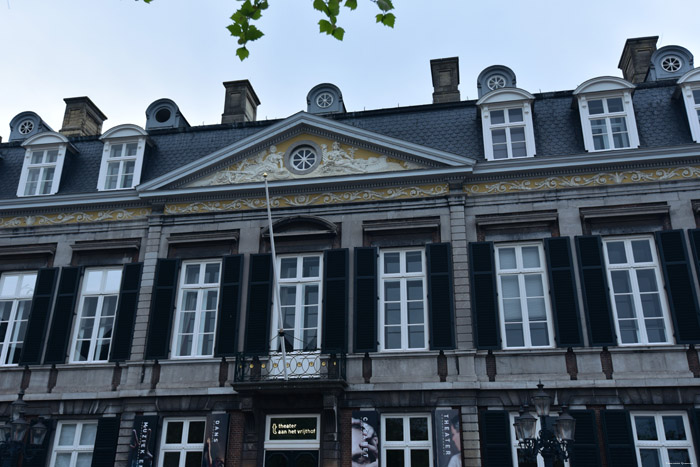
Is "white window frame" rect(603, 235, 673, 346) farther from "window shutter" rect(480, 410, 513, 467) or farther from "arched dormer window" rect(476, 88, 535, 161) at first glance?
"arched dormer window" rect(476, 88, 535, 161)

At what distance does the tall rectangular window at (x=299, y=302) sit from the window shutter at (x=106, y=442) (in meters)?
4.80

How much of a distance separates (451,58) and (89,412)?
52.3ft

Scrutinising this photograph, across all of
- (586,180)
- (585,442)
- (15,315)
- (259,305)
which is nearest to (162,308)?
(259,305)

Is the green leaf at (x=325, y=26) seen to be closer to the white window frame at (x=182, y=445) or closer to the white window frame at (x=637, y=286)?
the white window frame at (x=637, y=286)

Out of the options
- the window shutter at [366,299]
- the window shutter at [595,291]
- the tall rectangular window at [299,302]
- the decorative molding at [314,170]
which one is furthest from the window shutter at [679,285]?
the tall rectangular window at [299,302]

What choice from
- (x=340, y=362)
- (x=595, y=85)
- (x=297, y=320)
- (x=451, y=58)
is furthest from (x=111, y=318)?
(x=595, y=85)

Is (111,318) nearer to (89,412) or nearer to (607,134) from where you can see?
(89,412)

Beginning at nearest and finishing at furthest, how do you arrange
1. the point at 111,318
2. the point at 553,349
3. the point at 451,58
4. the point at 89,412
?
the point at 553,349, the point at 89,412, the point at 111,318, the point at 451,58

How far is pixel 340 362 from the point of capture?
1783 centimetres

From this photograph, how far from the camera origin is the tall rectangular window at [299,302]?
61.7 feet

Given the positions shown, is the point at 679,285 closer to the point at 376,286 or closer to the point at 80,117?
the point at 376,286

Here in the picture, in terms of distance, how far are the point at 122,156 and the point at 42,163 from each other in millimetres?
2846

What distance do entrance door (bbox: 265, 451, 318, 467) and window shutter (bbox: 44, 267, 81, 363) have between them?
671 centimetres

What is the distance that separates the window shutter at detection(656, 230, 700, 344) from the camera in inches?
664
